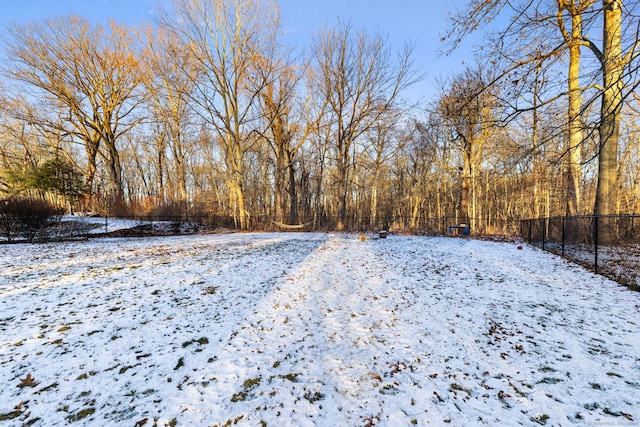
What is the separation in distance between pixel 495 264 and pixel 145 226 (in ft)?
52.4

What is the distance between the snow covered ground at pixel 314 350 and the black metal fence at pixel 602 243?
1.05 meters

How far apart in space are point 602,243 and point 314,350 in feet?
29.3

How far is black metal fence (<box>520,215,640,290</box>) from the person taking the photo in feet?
17.8

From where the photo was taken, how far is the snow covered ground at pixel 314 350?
1930mm

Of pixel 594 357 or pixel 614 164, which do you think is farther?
pixel 614 164

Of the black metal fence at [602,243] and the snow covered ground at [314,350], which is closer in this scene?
the snow covered ground at [314,350]

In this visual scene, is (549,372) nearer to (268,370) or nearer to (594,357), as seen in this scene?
(594,357)

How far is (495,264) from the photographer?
258 inches

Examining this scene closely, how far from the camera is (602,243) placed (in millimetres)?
7199

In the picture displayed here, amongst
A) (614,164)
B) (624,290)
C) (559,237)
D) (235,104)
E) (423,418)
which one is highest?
(235,104)

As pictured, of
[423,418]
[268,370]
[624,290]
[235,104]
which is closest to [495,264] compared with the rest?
[624,290]

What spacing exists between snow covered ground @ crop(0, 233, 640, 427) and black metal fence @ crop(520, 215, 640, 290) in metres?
1.05

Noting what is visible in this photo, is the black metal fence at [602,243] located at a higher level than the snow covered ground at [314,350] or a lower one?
higher

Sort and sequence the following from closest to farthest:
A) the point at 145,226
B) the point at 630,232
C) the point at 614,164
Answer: the point at 630,232
the point at 614,164
the point at 145,226
